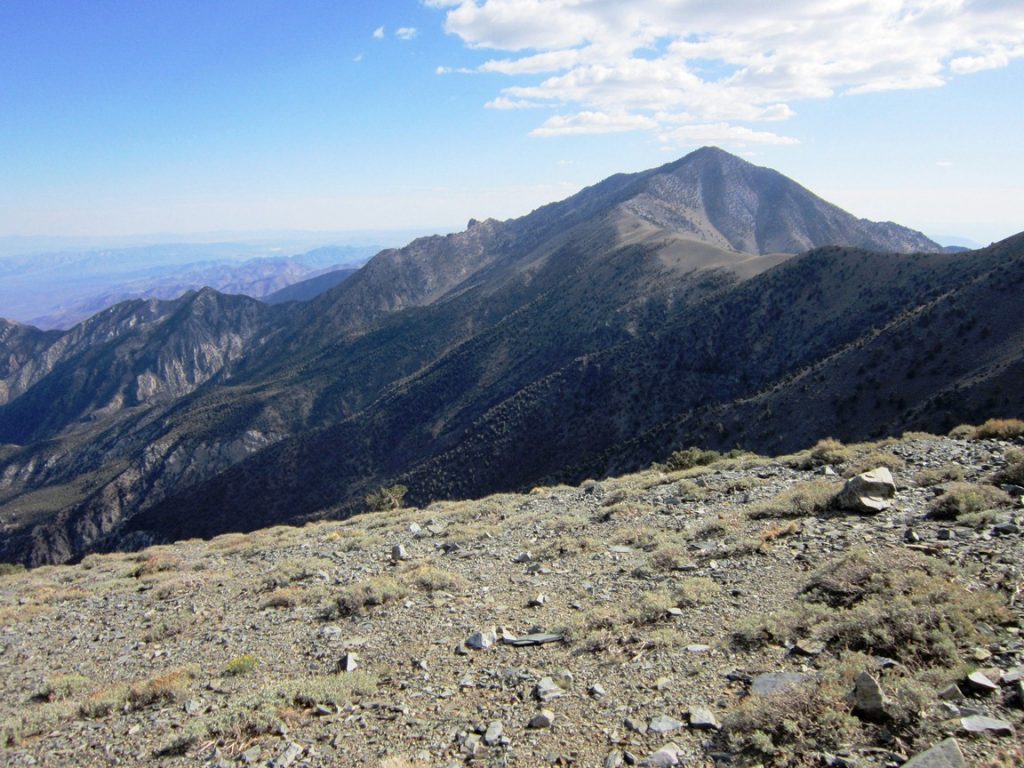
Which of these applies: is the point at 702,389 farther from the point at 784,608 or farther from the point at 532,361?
the point at 784,608

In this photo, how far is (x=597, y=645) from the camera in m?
8.39

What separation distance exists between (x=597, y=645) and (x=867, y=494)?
23.3ft

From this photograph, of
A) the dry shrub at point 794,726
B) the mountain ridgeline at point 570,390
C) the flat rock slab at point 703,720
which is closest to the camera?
the dry shrub at point 794,726

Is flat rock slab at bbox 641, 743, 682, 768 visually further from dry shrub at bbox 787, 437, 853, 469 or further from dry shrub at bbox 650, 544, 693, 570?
dry shrub at bbox 787, 437, 853, 469

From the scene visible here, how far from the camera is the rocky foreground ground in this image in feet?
19.2

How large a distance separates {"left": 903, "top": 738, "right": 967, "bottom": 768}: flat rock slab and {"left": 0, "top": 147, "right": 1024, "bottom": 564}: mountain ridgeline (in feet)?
107

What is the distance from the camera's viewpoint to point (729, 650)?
25.0 ft

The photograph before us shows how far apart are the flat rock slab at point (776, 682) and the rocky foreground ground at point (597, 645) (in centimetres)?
4

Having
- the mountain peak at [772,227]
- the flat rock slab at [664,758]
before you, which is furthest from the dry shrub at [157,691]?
the mountain peak at [772,227]

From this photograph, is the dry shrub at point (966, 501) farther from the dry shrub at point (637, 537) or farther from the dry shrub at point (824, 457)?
the dry shrub at point (824, 457)

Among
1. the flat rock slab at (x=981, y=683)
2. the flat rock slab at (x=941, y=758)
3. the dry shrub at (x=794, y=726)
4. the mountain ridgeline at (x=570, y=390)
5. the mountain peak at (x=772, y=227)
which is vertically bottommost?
the mountain ridgeline at (x=570, y=390)

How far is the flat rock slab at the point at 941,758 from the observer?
4.61m

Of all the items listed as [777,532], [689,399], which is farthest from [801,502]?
[689,399]

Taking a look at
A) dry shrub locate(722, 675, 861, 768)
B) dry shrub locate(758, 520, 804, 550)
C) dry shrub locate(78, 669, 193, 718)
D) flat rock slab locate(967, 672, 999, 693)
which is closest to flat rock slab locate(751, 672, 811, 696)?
dry shrub locate(722, 675, 861, 768)
